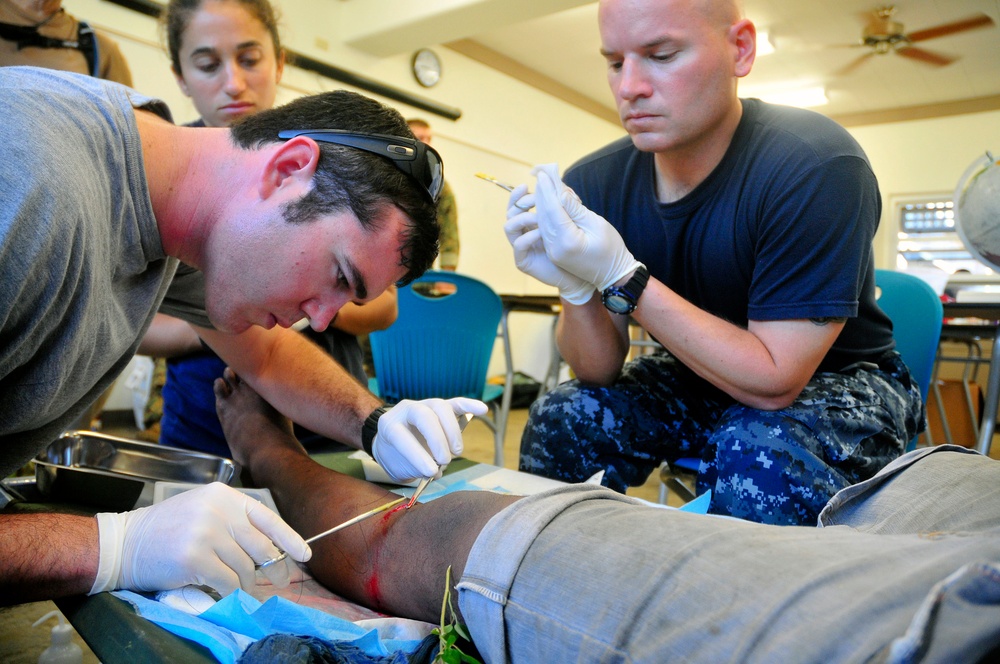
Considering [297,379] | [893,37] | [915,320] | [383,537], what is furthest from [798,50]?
[383,537]

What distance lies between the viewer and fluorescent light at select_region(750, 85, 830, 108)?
656 centimetres

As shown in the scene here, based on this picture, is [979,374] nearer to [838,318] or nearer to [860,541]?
[838,318]

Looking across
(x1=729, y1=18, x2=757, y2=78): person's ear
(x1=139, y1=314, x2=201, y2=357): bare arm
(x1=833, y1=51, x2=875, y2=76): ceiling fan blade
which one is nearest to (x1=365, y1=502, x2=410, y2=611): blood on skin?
(x1=139, y1=314, x2=201, y2=357): bare arm

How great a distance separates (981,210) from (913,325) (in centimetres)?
61

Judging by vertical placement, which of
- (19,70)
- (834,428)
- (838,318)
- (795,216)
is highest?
(19,70)

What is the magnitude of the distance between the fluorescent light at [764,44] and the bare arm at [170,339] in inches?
200

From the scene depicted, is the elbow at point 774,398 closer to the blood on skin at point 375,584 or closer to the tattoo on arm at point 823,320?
the tattoo on arm at point 823,320

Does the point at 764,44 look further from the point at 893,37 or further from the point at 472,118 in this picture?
the point at 472,118

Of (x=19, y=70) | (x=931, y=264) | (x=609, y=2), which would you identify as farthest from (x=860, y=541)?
(x=931, y=264)

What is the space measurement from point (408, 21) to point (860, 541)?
15.2 ft

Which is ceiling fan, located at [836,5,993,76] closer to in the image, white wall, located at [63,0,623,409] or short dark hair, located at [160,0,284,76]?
white wall, located at [63,0,623,409]

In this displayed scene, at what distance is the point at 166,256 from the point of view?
1.02m

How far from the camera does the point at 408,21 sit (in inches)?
178

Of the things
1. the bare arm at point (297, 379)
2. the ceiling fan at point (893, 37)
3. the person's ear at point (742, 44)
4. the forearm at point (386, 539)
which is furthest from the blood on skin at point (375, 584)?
the ceiling fan at point (893, 37)
